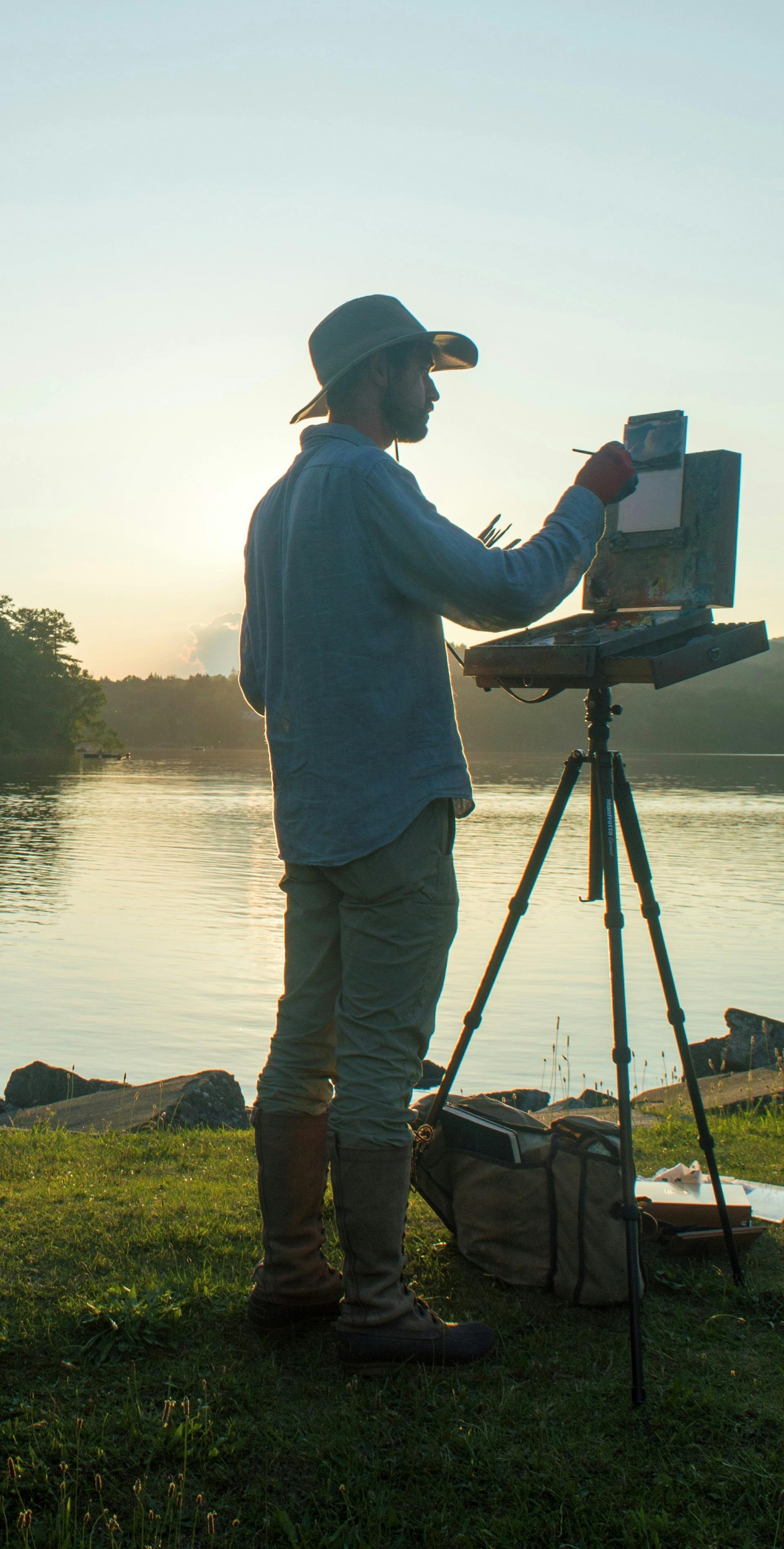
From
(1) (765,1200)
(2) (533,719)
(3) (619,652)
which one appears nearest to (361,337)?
(3) (619,652)

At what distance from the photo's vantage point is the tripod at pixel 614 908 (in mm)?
2852

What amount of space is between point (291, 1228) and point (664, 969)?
1.19 m

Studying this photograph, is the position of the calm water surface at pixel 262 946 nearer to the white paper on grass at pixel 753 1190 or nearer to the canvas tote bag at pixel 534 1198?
the white paper on grass at pixel 753 1190

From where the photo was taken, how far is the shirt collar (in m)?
2.82

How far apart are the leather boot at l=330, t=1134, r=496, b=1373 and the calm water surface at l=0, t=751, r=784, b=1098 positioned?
560 centimetres

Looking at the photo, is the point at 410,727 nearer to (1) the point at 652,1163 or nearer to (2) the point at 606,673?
(2) the point at 606,673

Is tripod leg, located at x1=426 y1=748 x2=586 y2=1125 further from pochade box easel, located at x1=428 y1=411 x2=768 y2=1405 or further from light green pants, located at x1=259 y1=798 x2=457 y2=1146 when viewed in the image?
light green pants, located at x1=259 y1=798 x2=457 y2=1146

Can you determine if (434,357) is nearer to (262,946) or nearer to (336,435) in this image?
(336,435)

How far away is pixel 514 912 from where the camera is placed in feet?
10.6

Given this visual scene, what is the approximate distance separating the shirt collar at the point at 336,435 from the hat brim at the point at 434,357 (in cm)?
10

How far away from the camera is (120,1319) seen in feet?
8.89

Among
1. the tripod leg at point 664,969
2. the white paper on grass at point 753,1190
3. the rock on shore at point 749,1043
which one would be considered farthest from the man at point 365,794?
the rock on shore at point 749,1043

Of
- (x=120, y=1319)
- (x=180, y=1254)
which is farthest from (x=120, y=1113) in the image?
(x=120, y=1319)

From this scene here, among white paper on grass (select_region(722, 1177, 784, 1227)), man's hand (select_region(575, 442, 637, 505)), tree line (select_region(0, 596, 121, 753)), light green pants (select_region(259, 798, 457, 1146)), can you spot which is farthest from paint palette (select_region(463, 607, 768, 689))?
tree line (select_region(0, 596, 121, 753))
